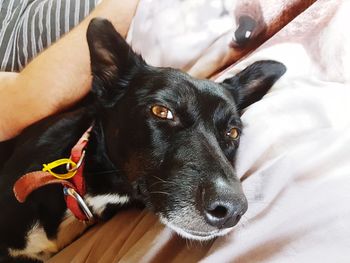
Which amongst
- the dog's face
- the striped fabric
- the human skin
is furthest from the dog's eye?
the striped fabric

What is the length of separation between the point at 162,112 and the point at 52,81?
1.62 feet

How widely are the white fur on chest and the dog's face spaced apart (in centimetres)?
12

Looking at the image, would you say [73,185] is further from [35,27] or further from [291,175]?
[35,27]

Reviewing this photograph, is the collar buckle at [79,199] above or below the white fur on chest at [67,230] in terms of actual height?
above

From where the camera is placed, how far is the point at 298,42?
100 cm

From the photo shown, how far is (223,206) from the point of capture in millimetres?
722

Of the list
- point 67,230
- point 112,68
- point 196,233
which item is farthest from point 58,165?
point 196,233

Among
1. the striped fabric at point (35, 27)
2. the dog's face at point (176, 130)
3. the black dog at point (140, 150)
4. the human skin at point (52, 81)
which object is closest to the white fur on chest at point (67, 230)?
the black dog at point (140, 150)

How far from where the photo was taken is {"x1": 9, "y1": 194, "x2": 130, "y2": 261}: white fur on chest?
43.1 inches

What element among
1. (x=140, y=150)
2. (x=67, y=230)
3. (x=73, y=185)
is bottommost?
(x=67, y=230)

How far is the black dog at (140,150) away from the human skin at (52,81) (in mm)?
58

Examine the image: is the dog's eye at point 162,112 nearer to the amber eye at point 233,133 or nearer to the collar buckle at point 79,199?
the amber eye at point 233,133

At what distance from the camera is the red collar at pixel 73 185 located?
1008mm

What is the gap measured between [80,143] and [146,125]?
0.78 feet
